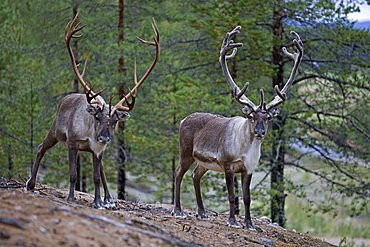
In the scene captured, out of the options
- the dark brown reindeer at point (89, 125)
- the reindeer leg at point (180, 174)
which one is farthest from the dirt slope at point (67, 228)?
the reindeer leg at point (180, 174)

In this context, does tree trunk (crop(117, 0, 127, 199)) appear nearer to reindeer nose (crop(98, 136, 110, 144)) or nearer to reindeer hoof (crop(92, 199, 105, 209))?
reindeer hoof (crop(92, 199, 105, 209))

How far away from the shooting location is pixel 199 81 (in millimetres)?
17188

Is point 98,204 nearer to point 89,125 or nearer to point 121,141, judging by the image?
point 89,125

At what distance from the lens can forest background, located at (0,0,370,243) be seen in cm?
1583

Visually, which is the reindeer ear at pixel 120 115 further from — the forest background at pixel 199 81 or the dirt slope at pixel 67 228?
the forest background at pixel 199 81

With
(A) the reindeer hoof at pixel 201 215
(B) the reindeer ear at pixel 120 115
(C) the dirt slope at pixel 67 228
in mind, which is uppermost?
(B) the reindeer ear at pixel 120 115

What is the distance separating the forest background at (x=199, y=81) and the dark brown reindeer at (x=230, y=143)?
12.9 ft

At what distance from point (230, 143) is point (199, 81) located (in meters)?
6.79

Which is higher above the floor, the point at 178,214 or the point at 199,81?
the point at 199,81

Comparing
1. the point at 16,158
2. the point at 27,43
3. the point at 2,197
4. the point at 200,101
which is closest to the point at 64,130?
the point at 2,197

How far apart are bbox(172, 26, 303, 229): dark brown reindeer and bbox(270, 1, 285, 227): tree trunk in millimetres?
4798

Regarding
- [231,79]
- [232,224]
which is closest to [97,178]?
[232,224]

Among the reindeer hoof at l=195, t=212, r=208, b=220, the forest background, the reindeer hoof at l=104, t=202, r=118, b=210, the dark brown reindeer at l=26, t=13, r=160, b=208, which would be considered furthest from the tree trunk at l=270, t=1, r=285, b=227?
the dark brown reindeer at l=26, t=13, r=160, b=208

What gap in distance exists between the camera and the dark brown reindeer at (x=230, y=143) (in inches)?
405
